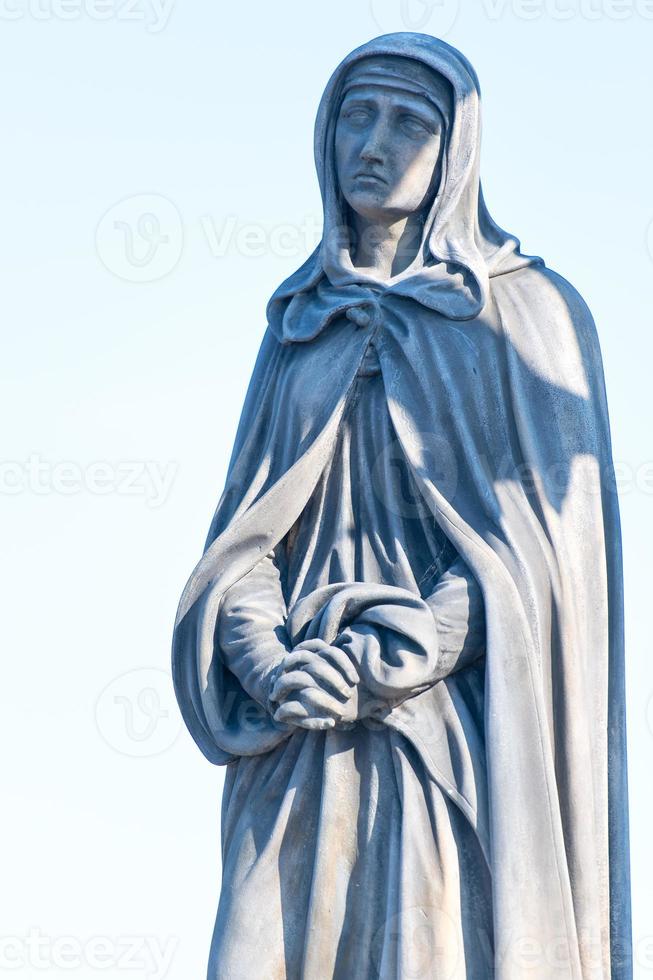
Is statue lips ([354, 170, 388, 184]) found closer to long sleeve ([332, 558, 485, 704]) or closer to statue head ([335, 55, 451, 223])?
statue head ([335, 55, 451, 223])

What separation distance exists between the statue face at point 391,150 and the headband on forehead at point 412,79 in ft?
0.10

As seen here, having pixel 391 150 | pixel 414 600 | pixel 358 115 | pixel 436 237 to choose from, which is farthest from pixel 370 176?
pixel 414 600

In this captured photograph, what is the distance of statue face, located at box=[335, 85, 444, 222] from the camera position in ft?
45.5

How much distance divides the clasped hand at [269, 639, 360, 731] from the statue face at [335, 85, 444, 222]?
2.29 m

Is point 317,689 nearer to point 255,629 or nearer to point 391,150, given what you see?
point 255,629

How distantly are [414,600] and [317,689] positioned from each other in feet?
1.97

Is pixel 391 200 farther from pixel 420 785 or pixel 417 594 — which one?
pixel 420 785

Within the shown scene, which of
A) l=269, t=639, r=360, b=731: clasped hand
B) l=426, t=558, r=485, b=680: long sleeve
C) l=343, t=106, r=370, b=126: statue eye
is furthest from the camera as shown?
l=343, t=106, r=370, b=126: statue eye

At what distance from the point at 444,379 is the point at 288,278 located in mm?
1132

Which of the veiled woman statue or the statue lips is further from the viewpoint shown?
the statue lips

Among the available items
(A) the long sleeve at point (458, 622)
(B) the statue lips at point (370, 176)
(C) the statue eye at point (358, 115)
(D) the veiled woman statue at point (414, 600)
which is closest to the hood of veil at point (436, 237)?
(D) the veiled woman statue at point (414, 600)

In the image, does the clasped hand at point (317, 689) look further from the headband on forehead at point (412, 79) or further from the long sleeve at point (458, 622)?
the headband on forehead at point (412, 79)

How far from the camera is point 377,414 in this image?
45.1ft

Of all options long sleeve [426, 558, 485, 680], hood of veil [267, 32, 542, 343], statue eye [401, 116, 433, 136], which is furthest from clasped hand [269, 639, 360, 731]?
statue eye [401, 116, 433, 136]
